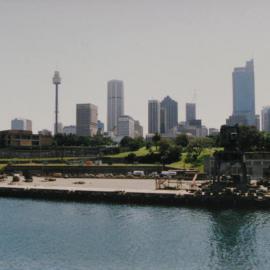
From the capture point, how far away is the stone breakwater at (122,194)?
6878 centimetres

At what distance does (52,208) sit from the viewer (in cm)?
6931

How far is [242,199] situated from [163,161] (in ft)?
172

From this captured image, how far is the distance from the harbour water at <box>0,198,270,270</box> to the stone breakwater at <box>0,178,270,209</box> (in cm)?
359

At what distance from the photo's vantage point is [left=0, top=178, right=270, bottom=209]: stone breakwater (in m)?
68.8

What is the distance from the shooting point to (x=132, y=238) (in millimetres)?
47812

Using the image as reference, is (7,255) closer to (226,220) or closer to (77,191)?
(226,220)

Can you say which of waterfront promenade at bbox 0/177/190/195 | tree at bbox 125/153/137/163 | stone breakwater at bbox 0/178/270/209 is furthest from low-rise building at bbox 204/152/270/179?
tree at bbox 125/153/137/163

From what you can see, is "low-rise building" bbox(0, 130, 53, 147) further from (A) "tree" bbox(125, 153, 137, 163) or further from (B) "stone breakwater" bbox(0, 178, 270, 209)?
(B) "stone breakwater" bbox(0, 178, 270, 209)

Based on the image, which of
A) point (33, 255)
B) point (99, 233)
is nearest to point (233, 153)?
point (99, 233)

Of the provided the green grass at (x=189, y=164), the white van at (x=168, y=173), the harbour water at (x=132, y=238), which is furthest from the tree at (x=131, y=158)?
the harbour water at (x=132, y=238)

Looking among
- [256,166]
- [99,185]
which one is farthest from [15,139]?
[256,166]

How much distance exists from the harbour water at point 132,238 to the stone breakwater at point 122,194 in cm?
359

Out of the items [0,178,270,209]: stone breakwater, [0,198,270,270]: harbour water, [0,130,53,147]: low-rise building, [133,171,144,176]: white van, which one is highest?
[0,130,53,147]: low-rise building

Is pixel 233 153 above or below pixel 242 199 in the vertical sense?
above
